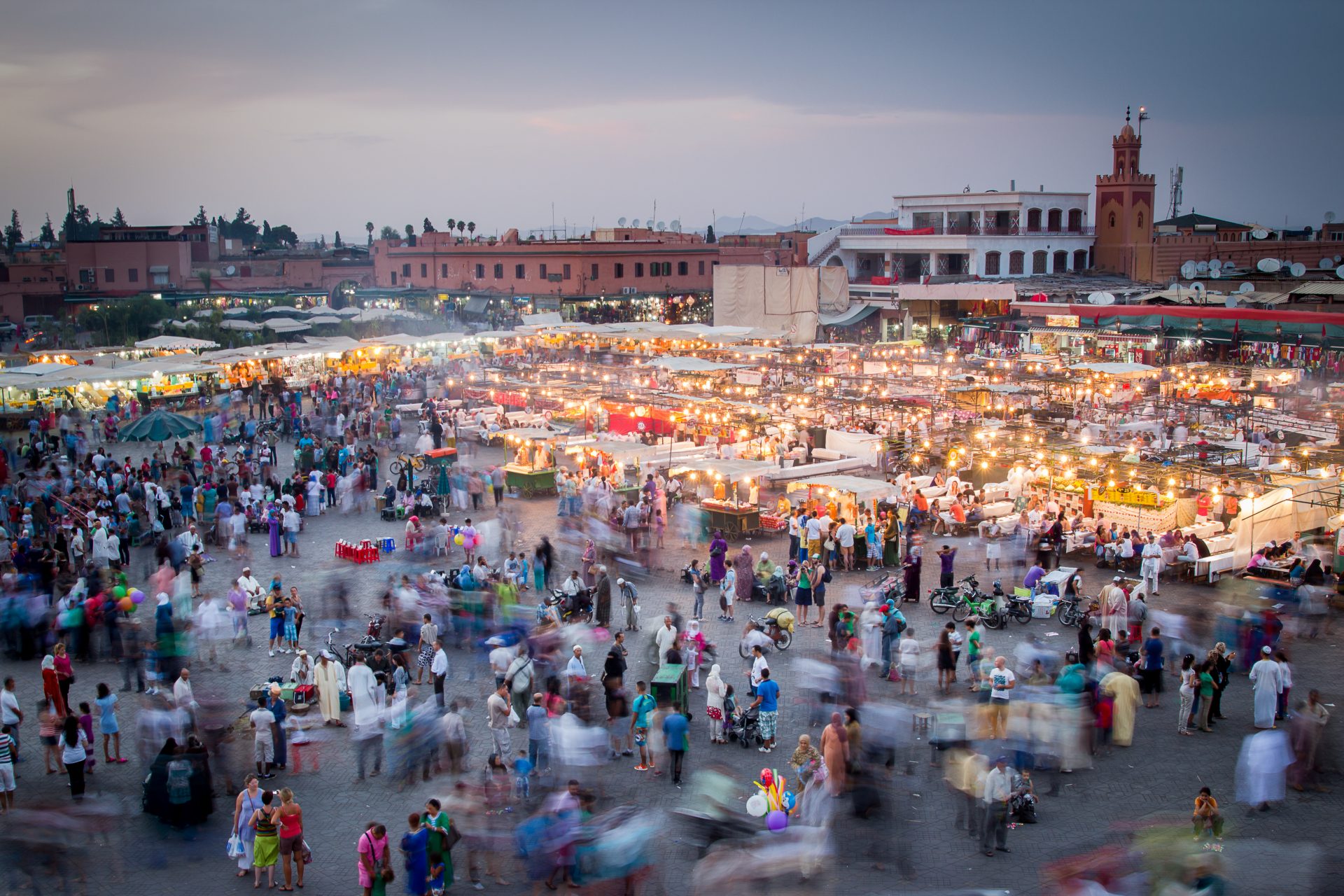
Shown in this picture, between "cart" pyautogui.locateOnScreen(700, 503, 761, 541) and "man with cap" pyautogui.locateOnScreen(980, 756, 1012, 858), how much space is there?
10.2m

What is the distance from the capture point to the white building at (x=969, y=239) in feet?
175

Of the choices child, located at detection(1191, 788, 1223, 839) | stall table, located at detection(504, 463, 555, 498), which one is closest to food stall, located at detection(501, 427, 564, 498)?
stall table, located at detection(504, 463, 555, 498)

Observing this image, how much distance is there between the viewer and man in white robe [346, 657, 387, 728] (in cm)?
1048

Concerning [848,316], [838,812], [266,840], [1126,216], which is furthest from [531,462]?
[1126,216]

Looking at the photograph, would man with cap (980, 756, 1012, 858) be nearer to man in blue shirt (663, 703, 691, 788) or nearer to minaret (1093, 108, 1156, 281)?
man in blue shirt (663, 703, 691, 788)

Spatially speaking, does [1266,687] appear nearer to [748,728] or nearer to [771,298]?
[748,728]

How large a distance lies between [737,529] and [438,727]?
940 centimetres

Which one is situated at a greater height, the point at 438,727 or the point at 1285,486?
the point at 1285,486

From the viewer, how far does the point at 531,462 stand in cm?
2334

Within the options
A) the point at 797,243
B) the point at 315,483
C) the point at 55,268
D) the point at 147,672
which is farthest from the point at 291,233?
the point at 147,672

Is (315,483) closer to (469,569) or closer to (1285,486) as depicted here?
(469,569)

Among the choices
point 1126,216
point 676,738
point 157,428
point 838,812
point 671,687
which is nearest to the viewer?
point 838,812

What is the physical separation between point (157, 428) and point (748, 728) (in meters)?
15.8

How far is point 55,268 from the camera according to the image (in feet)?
201
